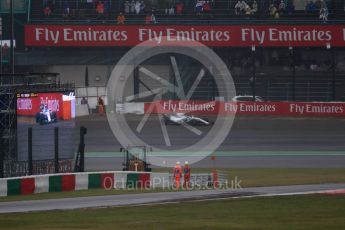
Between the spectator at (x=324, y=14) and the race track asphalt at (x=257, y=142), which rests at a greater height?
the spectator at (x=324, y=14)

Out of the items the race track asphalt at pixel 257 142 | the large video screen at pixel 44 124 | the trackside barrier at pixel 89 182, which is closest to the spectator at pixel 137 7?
the race track asphalt at pixel 257 142

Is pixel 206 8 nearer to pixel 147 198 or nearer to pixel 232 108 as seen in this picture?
pixel 232 108

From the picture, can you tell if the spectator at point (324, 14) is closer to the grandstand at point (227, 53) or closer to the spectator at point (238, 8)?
the grandstand at point (227, 53)

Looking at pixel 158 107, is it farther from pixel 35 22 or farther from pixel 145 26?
pixel 35 22

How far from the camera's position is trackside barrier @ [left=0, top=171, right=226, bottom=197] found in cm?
2691

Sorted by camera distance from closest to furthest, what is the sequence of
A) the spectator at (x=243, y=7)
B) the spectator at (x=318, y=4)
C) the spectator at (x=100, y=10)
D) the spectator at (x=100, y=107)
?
the spectator at (x=100, y=107)
the spectator at (x=318, y=4)
the spectator at (x=243, y=7)
the spectator at (x=100, y=10)

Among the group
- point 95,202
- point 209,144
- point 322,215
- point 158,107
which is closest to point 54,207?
point 95,202

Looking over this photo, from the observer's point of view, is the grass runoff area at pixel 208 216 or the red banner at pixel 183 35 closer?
the grass runoff area at pixel 208 216

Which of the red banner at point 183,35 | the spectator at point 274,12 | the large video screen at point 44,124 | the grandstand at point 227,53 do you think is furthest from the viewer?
the spectator at point 274,12

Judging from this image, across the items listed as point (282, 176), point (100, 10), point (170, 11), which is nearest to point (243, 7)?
point (170, 11)

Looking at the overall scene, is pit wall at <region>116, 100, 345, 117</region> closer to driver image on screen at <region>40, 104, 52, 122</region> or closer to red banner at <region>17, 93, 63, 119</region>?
red banner at <region>17, 93, 63, 119</region>

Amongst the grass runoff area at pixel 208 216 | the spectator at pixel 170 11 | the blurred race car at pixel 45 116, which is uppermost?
the spectator at pixel 170 11

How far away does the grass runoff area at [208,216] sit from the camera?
18.5 meters

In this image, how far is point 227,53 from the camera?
60.6 m
